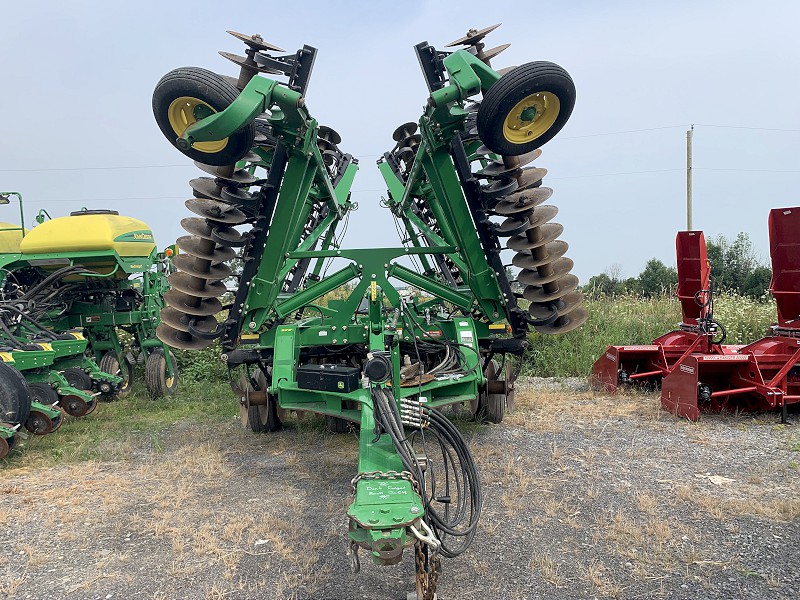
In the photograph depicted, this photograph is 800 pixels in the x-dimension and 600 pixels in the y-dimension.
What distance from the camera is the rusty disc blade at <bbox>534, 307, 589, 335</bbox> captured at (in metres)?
5.62

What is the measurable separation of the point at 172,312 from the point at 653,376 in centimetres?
604

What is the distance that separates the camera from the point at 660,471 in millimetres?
5129

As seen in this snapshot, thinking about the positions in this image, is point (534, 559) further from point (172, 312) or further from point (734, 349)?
point (734, 349)

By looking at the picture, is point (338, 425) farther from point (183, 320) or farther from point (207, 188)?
point (207, 188)

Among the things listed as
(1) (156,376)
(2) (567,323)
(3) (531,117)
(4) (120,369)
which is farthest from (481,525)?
(4) (120,369)

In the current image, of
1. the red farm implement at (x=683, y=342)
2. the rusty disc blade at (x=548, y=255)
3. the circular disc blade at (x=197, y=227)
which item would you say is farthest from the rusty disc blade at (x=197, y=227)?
the red farm implement at (x=683, y=342)

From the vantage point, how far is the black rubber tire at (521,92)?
4.00 meters

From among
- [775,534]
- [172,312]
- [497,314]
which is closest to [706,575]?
[775,534]

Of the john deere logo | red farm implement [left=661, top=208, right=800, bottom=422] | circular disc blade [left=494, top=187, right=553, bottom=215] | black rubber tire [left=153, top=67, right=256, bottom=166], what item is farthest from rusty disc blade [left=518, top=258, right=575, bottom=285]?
the john deere logo

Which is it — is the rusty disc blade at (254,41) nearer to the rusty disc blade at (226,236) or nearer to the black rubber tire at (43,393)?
the rusty disc blade at (226,236)

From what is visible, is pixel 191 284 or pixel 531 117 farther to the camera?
pixel 191 284

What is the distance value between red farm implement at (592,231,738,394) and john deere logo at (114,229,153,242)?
254 inches

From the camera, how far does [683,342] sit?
823cm

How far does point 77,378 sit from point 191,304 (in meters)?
2.88
